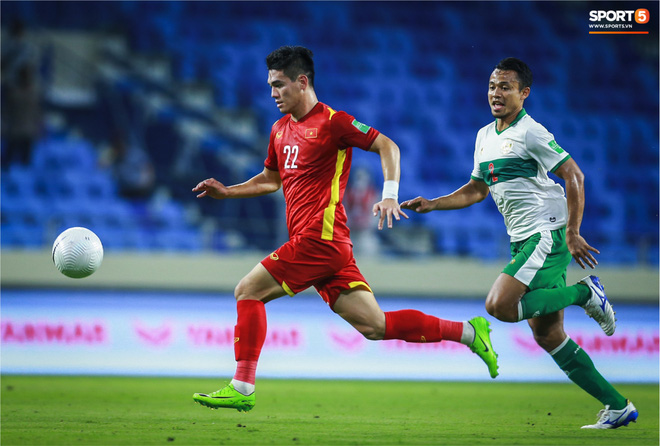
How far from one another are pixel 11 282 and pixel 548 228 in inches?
282

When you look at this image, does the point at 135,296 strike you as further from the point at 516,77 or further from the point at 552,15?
the point at 552,15

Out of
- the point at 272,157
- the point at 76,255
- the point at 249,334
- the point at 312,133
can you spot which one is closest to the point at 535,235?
the point at 312,133

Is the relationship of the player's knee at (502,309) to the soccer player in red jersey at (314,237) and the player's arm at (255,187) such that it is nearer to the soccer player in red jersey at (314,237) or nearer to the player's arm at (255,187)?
the soccer player in red jersey at (314,237)

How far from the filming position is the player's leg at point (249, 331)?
177 inches

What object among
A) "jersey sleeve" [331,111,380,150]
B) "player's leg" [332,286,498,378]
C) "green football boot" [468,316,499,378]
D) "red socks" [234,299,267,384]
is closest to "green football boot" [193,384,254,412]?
"red socks" [234,299,267,384]

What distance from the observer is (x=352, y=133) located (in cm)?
474

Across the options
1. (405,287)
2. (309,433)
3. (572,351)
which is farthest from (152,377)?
(572,351)

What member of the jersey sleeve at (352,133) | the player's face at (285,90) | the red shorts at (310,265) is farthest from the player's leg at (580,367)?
the player's face at (285,90)

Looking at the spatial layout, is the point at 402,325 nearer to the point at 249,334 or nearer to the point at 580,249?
the point at 249,334

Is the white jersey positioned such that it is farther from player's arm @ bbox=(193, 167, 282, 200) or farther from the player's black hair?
player's arm @ bbox=(193, 167, 282, 200)

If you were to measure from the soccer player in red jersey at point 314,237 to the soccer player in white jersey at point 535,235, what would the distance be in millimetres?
408

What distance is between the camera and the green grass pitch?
14.2 ft

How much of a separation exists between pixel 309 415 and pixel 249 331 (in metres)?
1.27

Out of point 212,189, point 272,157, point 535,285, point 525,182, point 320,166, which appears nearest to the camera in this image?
point 320,166
